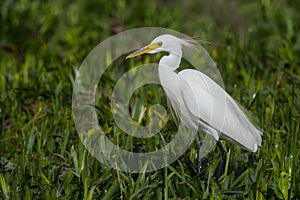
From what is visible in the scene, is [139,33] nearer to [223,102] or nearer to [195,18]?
[195,18]

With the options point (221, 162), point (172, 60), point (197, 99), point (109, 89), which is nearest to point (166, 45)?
point (172, 60)

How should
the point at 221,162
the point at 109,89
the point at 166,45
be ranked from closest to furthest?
the point at 166,45, the point at 221,162, the point at 109,89

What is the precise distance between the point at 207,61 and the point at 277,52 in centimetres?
66

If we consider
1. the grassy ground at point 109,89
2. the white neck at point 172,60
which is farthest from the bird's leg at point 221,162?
the white neck at point 172,60

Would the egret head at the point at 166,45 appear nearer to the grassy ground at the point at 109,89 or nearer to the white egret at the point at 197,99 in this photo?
the white egret at the point at 197,99

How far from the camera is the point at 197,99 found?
7.93 ft

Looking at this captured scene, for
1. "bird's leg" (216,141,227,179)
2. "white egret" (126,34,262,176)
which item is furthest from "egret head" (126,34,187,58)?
"bird's leg" (216,141,227,179)

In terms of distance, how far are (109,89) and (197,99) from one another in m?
1.51

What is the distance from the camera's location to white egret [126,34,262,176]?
2400 mm

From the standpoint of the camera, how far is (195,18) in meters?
5.96

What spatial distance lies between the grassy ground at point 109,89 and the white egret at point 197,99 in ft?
0.59

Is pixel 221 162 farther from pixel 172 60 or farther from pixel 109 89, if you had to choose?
→ pixel 109 89

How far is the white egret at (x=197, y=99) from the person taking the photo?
7.88 feet

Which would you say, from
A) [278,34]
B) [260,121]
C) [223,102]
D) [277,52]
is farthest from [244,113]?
[278,34]
